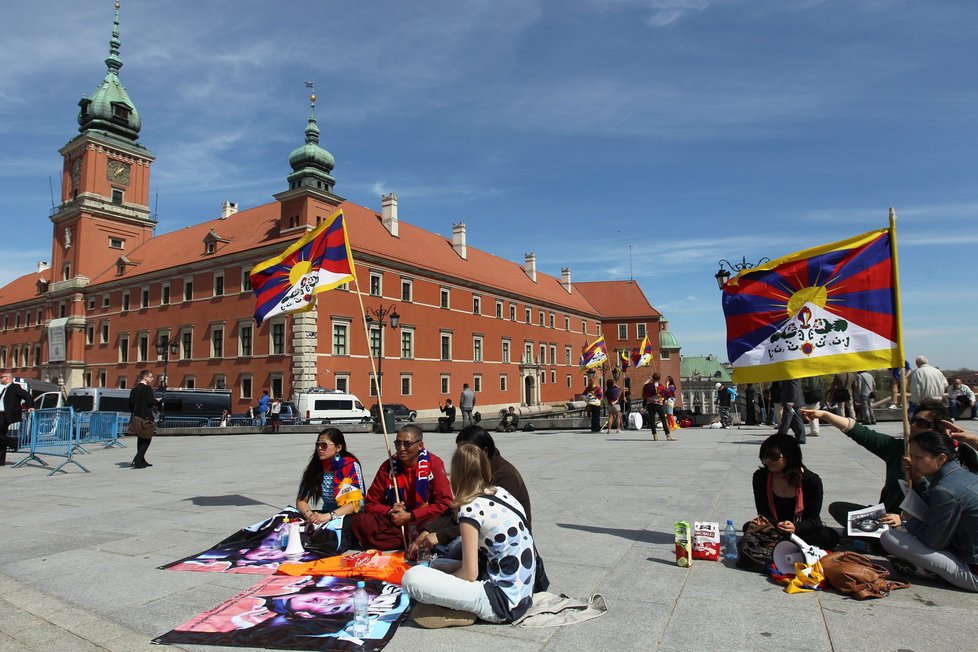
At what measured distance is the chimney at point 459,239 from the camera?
53.8 metres

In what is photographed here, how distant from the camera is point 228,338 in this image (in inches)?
1555

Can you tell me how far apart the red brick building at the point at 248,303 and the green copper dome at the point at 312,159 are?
10 centimetres

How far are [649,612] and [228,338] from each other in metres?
39.8

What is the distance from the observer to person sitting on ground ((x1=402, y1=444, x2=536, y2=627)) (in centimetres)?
371

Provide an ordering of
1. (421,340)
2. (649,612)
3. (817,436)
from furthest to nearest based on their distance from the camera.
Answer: (421,340)
(817,436)
(649,612)

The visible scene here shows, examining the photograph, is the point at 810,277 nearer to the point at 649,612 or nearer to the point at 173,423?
the point at 649,612

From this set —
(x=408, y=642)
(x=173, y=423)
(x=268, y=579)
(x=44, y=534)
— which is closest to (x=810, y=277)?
(x=408, y=642)

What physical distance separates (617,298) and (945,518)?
73.3 metres

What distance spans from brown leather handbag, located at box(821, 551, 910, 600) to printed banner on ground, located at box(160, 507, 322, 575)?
13.0ft

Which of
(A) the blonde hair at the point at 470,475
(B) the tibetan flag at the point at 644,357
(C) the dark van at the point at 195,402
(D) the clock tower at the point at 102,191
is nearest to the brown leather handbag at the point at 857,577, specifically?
(A) the blonde hair at the point at 470,475

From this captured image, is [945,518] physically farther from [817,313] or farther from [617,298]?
[617,298]

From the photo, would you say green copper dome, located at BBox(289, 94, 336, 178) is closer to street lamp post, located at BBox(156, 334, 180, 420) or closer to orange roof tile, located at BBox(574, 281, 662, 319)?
street lamp post, located at BBox(156, 334, 180, 420)

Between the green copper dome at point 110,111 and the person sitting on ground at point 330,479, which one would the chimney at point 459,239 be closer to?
the green copper dome at point 110,111

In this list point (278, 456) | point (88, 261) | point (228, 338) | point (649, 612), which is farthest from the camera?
point (88, 261)
